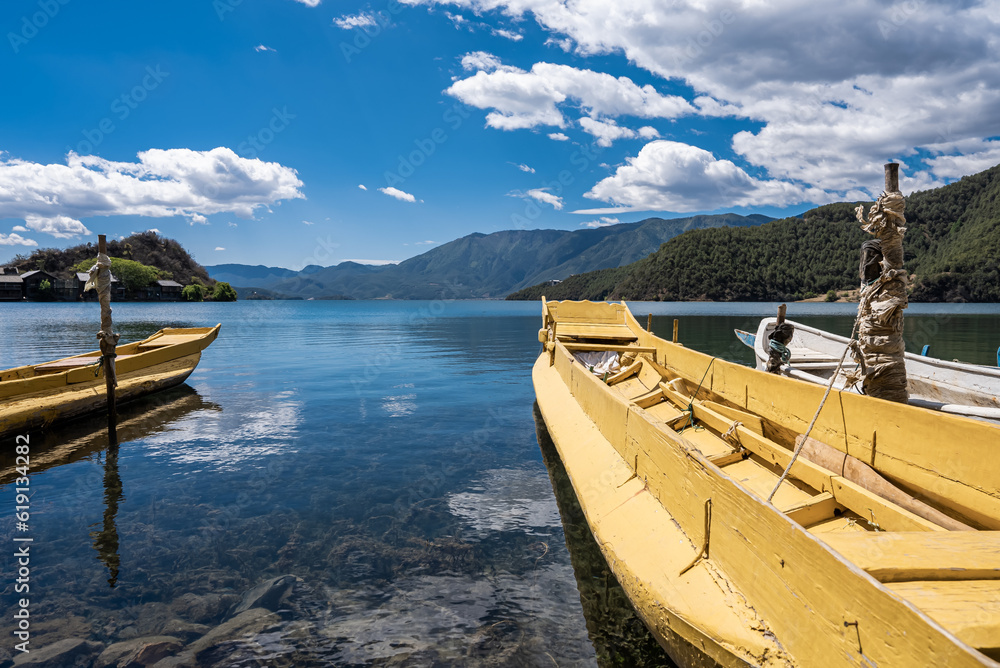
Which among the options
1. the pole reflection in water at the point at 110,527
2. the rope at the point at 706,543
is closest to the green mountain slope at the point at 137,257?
the pole reflection in water at the point at 110,527

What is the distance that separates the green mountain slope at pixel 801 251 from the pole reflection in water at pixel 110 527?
145 meters

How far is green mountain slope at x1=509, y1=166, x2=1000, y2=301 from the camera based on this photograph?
443 feet

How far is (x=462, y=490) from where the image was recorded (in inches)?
350

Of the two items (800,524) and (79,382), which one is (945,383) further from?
(79,382)

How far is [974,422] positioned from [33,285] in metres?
172

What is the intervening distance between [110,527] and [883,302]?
12.1 m

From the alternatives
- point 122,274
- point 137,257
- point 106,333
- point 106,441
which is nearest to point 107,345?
point 106,333

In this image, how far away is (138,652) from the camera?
473 centimetres

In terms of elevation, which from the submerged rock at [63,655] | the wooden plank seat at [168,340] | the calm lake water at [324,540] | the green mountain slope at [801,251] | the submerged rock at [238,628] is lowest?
the submerged rock at [63,655]

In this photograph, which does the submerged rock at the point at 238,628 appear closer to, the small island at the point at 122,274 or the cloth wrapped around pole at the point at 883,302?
the cloth wrapped around pole at the point at 883,302

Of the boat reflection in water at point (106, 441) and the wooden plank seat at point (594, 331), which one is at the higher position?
the wooden plank seat at point (594, 331)

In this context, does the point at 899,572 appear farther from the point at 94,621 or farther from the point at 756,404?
the point at 94,621

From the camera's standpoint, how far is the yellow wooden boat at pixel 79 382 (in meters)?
11.9

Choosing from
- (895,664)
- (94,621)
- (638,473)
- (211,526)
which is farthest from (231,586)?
(895,664)
